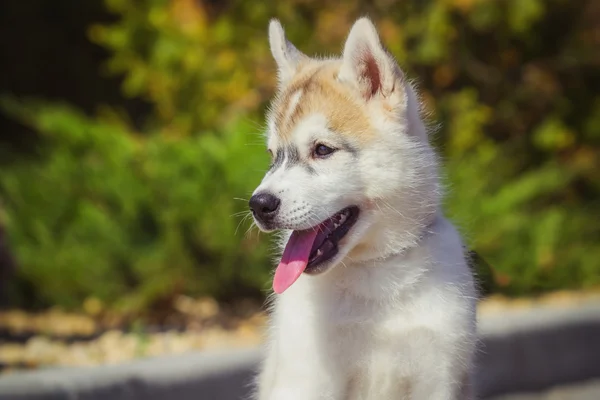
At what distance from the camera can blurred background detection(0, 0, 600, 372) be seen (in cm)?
827

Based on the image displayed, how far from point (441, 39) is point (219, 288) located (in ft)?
12.3

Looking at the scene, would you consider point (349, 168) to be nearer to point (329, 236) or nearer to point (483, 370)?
point (329, 236)

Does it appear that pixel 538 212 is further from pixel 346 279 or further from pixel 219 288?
pixel 346 279

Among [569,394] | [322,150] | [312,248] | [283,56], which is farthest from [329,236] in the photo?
[569,394]

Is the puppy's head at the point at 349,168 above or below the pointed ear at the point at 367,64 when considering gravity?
below

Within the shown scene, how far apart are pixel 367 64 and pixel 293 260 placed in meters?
0.82

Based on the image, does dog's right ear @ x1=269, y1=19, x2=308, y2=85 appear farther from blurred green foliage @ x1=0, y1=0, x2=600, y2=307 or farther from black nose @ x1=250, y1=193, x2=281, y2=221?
blurred green foliage @ x1=0, y1=0, x2=600, y2=307

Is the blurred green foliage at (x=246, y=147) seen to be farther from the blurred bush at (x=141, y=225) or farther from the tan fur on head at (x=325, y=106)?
the tan fur on head at (x=325, y=106)

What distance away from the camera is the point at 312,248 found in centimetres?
363

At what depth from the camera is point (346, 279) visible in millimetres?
3746

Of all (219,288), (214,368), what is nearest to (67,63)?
(219,288)

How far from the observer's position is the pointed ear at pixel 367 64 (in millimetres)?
3768

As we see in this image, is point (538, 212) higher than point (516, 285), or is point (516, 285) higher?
point (538, 212)

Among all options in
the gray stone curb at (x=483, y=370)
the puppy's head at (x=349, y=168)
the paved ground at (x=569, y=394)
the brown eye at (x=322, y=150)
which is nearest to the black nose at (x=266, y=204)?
the puppy's head at (x=349, y=168)
